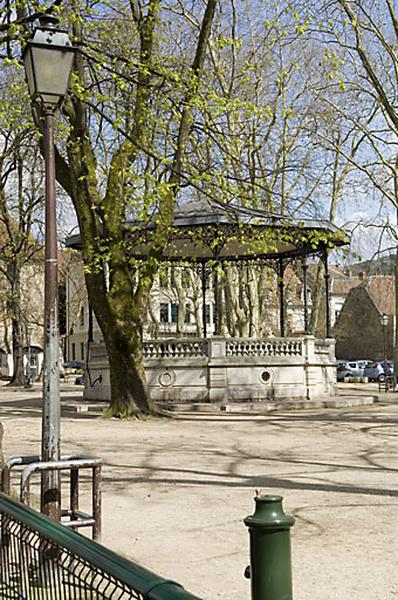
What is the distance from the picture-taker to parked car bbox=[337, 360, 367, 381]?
56.4 metres

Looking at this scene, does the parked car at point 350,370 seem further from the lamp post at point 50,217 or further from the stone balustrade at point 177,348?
the lamp post at point 50,217

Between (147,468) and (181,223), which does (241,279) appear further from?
(147,468)

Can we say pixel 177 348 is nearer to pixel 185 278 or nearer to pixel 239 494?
pixel 185 278

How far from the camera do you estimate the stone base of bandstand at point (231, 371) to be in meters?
26.8

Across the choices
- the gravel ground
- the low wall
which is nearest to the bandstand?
the low wall

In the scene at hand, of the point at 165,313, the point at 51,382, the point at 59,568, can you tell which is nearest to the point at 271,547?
the point at 59,568

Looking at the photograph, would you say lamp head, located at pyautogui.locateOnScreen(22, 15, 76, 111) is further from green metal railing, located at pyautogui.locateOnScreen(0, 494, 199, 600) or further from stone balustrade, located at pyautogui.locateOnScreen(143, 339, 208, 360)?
stone balustrade, located at pyautogui.locateOnScreen(143, 339, 208, 360)

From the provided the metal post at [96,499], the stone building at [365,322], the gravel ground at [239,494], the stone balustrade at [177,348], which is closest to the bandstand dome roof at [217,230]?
the stone balustrade at [177,348]

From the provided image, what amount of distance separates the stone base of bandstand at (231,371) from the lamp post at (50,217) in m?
19.2

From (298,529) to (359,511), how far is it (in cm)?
110

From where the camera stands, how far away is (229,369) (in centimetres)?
2697

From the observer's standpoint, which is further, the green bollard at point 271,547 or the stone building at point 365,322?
the stone building at point 365,322

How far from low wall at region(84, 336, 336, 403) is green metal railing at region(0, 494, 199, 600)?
22484 mm

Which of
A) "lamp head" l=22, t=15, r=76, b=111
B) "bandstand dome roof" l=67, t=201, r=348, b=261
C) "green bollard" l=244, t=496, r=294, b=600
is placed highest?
"bandstand dome roof" l=67, t=201, r=348, b=261
